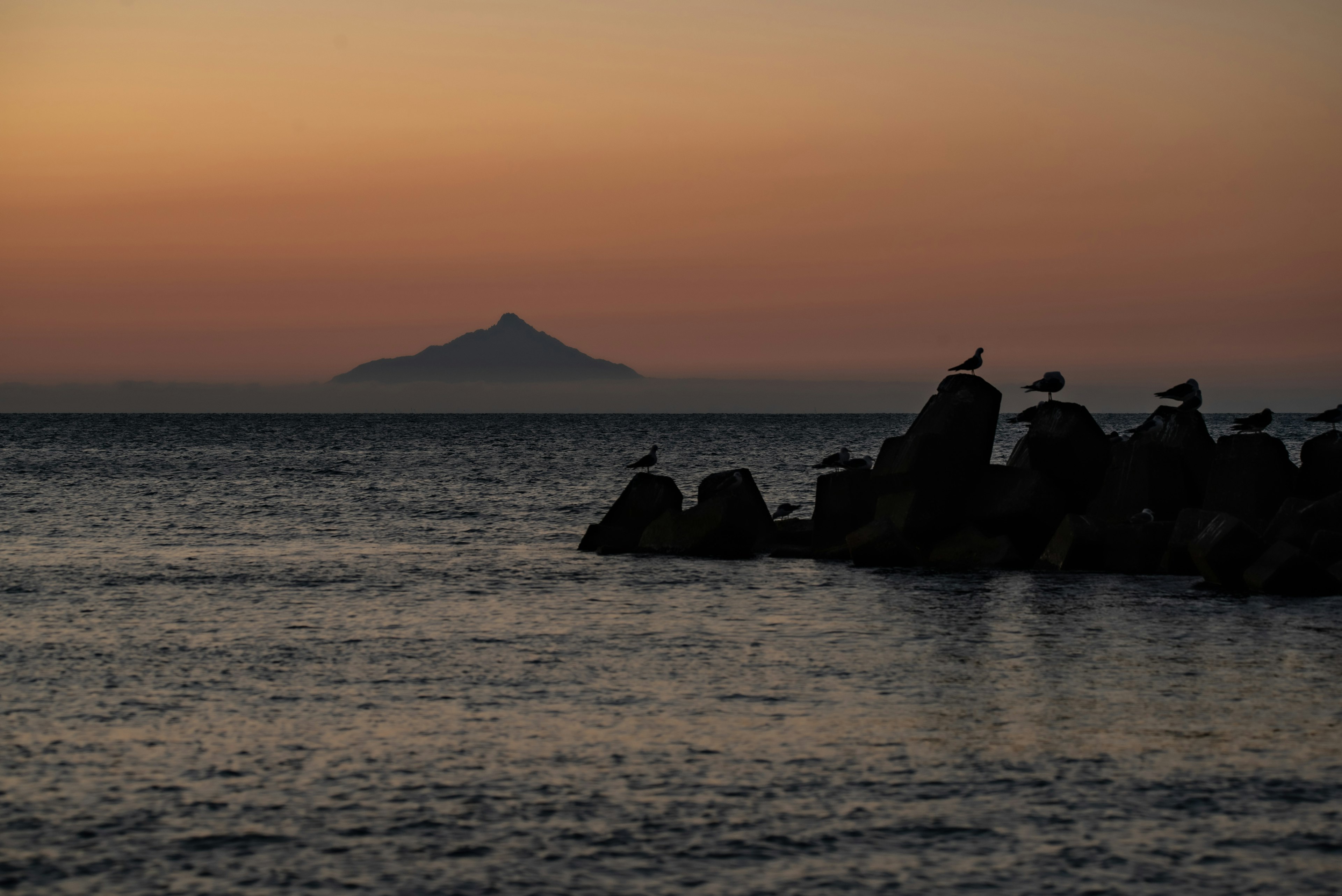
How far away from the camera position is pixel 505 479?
69438 millimetres

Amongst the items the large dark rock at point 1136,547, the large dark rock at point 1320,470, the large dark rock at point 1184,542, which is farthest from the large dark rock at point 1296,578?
the large dark rock at point 1320,470

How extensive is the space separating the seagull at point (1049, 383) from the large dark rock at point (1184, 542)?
18.5ft

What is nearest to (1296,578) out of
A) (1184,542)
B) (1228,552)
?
(1228,552)

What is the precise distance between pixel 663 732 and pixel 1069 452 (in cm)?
2018

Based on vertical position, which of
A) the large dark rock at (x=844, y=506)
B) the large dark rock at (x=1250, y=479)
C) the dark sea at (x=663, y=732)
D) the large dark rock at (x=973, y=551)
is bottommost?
the dark sea at (x=663, y=732)

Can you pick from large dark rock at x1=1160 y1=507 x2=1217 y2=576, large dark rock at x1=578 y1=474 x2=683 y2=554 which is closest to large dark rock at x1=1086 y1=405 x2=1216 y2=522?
large dark rock at x1=1160 y1=507 x2=1217 y2=576

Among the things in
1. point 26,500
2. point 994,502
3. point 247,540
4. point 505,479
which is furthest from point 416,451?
point 994,502

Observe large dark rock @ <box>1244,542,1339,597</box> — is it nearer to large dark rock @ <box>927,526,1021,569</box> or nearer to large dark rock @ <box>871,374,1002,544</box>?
large dark rock @ <box>927,526,1021,569</box>

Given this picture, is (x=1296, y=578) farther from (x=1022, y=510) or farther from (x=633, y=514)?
(x=633, y=514)

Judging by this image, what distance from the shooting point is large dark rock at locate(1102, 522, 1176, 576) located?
2778cm

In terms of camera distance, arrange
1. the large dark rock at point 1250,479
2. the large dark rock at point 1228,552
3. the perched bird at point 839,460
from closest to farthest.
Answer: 1. the large dark rock at point 1228,552
2. the large dark rock at point 1250,479
3. the perched bird at point 839,460

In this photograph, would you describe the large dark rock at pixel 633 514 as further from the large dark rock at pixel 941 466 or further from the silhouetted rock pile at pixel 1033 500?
the large dark rock at pixel 941 466

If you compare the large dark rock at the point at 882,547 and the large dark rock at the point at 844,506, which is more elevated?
the large dark rock at the point at 844,506

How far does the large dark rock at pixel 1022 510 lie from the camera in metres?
29.6
